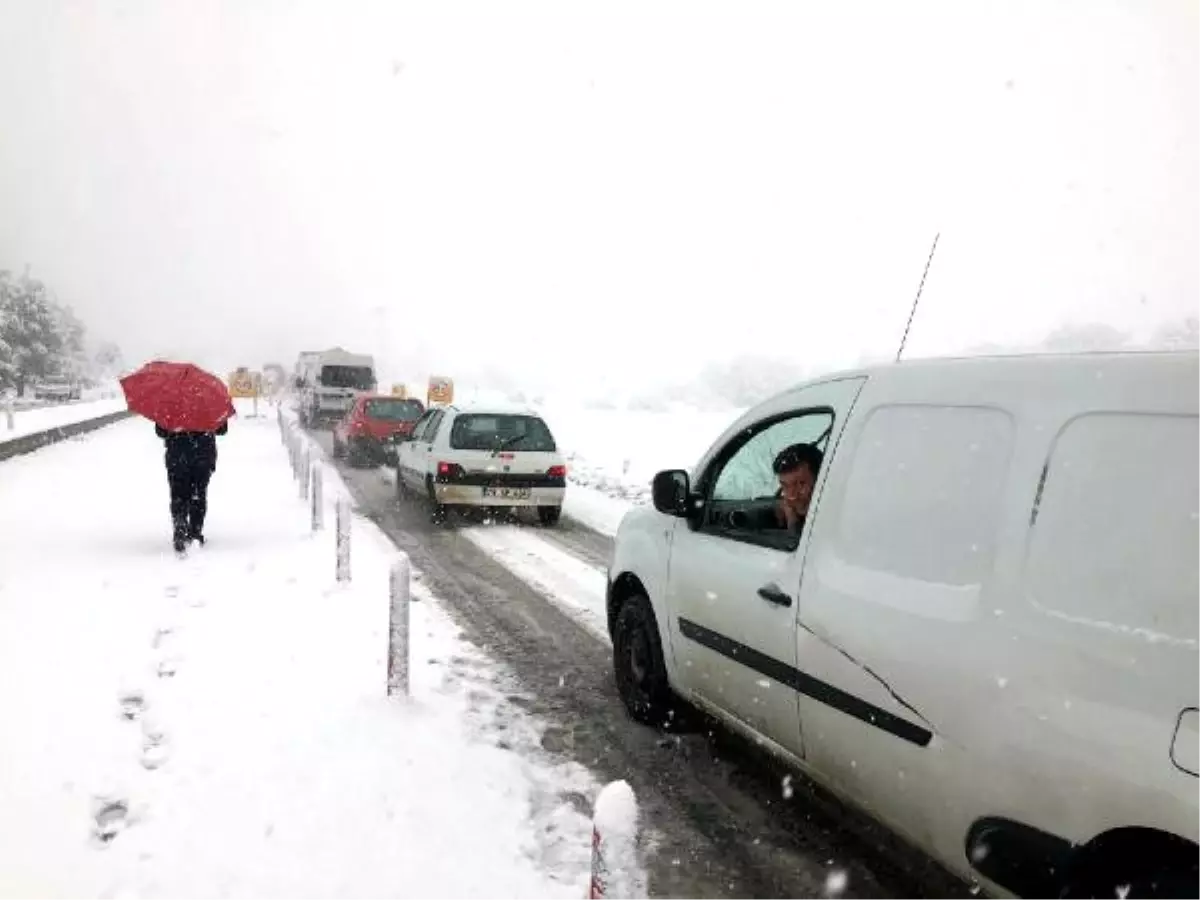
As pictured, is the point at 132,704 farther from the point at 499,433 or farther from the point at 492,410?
the point at 492,410

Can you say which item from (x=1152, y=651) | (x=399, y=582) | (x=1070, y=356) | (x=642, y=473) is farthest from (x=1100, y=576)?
(x=642, y=473)

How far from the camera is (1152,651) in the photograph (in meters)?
2.39

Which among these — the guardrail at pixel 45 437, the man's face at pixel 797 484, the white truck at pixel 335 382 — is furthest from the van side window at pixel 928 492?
the white truck at pixel 335 382

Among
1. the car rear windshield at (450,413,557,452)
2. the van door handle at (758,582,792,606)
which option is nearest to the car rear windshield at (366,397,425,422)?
the car rear windshield at (450,413,557,452)

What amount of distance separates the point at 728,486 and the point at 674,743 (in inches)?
59.4

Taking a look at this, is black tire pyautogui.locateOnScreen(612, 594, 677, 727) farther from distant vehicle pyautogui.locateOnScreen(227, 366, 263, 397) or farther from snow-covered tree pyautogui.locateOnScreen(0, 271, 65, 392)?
snow-covered tree pyautogui.locateOnScreen(0, 271, 65, 392)

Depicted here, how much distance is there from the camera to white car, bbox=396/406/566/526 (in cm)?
1306

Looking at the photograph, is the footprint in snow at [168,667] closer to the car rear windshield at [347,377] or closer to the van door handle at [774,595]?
the van door handle at [774,595]

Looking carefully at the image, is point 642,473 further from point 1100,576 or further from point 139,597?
point 1100,576

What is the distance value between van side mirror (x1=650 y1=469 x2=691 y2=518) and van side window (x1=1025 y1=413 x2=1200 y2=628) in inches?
90.1

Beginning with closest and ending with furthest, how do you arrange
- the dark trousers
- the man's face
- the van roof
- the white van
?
the white van → the van roof → the man's face → the dark trousers

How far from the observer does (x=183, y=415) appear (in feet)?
31.8

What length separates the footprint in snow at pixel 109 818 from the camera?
12.9 feet

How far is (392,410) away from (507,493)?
381 inches
